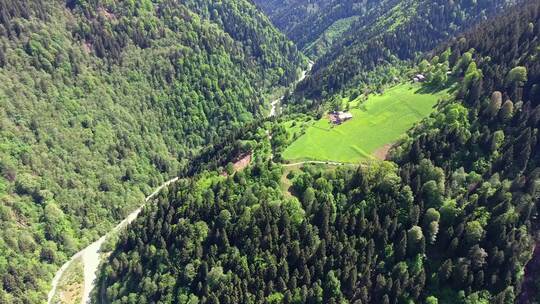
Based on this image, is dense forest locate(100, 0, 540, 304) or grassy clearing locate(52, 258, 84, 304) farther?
grassy clearing locate(52, 258, 84, 304)

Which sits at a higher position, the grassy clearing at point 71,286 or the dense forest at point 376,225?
the dense forest at point 376,225

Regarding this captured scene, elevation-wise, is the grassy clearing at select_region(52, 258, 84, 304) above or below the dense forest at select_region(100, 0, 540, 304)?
below

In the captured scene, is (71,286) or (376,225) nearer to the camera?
(376,225)

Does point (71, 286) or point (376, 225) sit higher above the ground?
point (376, 225)

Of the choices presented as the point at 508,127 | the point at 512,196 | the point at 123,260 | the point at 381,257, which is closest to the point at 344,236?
the point at 381,257

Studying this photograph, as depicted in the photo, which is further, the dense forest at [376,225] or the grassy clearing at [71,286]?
the grassy clearing at [71,286]
